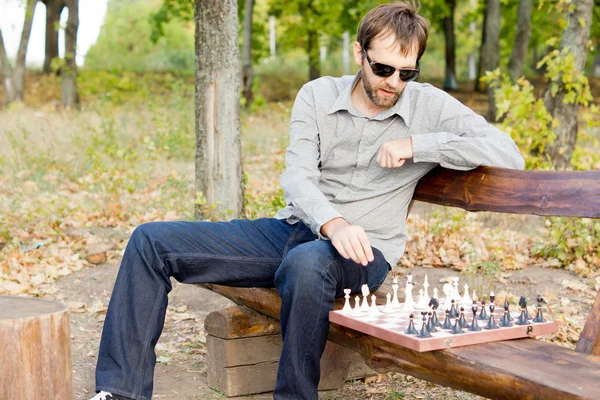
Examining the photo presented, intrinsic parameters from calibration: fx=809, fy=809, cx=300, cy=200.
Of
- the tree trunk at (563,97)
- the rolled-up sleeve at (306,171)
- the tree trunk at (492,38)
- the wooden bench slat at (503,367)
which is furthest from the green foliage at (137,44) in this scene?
the wooden bench slat at (503,367)

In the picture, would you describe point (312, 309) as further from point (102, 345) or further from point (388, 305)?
point (102, 345)

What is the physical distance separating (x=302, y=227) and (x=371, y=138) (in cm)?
55

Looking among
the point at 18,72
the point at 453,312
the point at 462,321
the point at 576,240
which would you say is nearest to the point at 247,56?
the point at 18,72

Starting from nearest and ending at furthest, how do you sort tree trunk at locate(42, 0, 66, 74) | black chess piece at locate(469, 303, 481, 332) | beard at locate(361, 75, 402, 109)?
black chess piece at locate(469, 303, 481, 332) < beard at locate(361, 75, 402, 109) < tree trunk at locate(42, 0, 66, 74)

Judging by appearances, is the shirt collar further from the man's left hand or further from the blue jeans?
the blue jeans

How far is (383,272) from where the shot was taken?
371 centimetres

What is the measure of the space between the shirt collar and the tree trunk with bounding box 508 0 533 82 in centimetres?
1404

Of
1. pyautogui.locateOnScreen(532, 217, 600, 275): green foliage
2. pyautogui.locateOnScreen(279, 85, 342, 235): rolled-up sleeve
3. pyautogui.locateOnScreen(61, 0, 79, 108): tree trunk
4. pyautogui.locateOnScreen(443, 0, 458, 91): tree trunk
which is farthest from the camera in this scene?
pyautogui.locateOnScreen(443, 0, 458, 91): tree trunk

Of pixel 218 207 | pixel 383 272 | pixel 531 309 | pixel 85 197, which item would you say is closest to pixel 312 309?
pixel 383 272

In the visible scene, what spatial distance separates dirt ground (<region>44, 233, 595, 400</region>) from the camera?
4.34m

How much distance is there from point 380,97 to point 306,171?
1.61ft

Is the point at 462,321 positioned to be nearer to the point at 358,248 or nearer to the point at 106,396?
the point at 358,248

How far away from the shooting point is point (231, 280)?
12.6 ft

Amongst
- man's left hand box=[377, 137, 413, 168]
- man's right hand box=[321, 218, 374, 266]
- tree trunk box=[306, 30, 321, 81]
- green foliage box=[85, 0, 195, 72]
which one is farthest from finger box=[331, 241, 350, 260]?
green foliage box=[85, 0, 195, 72]
